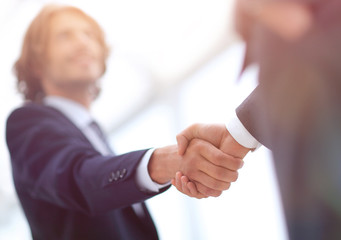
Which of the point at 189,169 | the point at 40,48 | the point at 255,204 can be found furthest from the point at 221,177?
the point at 255,204

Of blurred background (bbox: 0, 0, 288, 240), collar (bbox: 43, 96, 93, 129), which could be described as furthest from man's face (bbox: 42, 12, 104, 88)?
blurred background (bbox: 0, 0, 288, 240)

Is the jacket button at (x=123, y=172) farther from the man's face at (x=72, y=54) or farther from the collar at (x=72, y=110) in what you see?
the man's face at (x=72, y=54)

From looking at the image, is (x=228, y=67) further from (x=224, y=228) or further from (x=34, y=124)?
(x=34, y=124)

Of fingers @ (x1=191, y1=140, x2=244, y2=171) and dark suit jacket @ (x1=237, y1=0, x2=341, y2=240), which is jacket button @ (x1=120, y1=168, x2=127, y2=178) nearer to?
fingers @ (x1=191, y1=140, x2=244, y2=171)

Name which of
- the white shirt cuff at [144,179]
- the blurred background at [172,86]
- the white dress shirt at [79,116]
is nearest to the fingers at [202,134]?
the white shirt cuff at [144,179]

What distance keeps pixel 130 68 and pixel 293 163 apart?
2759mm

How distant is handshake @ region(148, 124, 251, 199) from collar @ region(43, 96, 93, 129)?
0.40 m

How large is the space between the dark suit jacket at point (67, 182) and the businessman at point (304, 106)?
1.91 feet

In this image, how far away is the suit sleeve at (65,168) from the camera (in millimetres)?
1133

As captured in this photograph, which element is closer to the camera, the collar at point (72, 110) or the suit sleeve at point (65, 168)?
the suit sleeve at point (65, 168)

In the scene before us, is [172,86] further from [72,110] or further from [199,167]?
[199,167]

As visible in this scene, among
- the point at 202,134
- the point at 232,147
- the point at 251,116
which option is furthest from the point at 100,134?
the point at 251,116

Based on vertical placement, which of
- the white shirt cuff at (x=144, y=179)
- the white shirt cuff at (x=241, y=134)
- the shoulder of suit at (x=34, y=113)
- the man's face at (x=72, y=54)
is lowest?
the white shirt cuff at (x=144, y=179)

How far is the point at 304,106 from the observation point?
59 centimetres
